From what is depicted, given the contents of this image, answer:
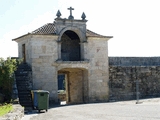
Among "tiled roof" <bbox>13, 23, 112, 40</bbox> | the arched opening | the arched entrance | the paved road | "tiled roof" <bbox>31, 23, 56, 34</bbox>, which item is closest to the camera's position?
the paved road

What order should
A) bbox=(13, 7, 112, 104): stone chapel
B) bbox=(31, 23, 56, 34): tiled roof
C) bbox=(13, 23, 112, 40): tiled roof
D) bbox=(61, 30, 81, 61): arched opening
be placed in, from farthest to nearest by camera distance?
bbox=(61, 30, 81, 61): arched opening < bbox=(31, 23, 56, 34): tiled roof < bbox=(13, 23, 112, 40): tiled roof < bbox=(13, 7, 112, 104): stone chapel

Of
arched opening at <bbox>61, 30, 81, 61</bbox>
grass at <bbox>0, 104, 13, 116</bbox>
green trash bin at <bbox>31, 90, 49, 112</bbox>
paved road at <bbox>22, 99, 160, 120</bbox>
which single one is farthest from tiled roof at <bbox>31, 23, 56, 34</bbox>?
grass at <bbox>0, 104, 13, 116</bbox>

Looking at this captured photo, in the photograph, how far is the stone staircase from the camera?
19.1 meters

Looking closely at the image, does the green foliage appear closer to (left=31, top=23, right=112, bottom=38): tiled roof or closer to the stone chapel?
the stone chapel

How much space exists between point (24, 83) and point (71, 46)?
6055mm

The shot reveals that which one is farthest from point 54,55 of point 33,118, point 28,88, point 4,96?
point 33,118

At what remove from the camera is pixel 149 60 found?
87.0 feet

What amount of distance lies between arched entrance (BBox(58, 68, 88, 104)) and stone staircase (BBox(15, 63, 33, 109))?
4.41m

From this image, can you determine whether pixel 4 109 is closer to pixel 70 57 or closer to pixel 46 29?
pixel 46 29

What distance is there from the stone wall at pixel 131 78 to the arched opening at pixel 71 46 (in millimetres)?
2736

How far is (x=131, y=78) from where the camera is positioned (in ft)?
80.4

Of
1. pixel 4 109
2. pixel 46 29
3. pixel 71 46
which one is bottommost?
pixel 4 109

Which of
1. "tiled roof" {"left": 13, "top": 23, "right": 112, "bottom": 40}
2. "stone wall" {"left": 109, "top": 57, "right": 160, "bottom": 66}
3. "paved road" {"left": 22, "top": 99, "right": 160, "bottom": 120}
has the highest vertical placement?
"tiled roof" {"left": 13, "top": 23, "right": 112, "bottom": 40}

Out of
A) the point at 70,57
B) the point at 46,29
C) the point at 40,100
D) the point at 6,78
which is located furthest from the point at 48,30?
the point at 40,100
